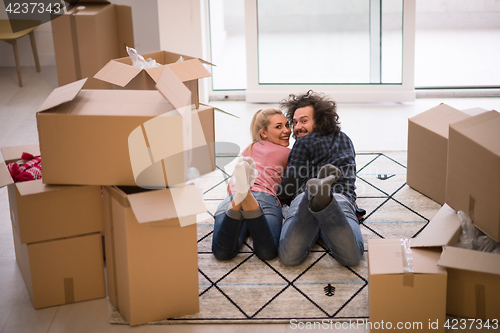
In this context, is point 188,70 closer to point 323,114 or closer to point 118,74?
point 118,74

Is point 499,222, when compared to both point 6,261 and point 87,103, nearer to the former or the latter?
point 87,103

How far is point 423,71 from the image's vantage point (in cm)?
479

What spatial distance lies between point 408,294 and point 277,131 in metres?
1.07

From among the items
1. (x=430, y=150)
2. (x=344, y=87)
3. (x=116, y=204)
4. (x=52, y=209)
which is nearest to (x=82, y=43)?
(x=52, y=209)

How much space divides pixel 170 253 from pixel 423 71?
12.3 feet

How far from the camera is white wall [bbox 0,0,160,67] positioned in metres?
4.34

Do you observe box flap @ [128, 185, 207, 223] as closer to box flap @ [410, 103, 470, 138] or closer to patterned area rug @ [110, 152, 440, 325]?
patterned area rug @ [110, 152, 440, 325]

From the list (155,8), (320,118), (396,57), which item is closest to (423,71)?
(396,57)

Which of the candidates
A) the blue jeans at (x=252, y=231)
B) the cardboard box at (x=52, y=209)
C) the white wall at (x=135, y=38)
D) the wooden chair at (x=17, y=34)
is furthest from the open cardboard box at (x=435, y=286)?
the wooden chair at (x=17, y=34)

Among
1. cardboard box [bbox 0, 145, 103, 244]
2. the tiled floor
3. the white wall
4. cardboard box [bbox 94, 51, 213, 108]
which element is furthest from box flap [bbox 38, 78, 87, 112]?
the white wall

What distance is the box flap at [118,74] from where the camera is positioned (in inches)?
95.3

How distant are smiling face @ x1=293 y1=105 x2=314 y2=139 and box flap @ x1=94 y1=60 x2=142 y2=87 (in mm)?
780

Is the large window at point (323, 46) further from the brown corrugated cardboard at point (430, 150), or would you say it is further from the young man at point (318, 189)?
the young man at point (318, 189)

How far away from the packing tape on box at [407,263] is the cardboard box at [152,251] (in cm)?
67
